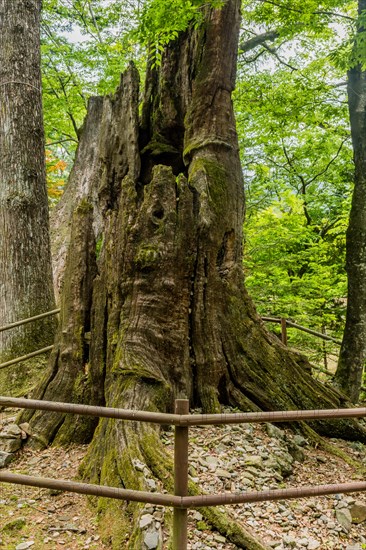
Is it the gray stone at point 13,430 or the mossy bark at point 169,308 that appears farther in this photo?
the gray stone at point 13,430

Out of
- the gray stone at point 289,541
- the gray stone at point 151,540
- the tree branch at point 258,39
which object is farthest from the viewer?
the tree branch at point 258,39

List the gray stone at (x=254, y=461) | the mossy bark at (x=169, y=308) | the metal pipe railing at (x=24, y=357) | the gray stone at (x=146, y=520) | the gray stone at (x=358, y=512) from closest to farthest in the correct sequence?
the gray stone at (x=146, y=520) → the gray stone at (x=358, y=512) → the gray stone at (x=254, y=461) → the mossy bark at (x=169, y=308) → the metal pipe railing at (x=24, y=357)

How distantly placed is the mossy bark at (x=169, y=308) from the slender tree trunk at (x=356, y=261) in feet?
5.68

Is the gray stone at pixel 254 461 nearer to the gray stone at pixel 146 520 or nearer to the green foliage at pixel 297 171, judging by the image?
the gray stone at pixel 146 520

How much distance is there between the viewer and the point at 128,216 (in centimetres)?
457

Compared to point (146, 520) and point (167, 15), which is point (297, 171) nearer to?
point (167, 15)

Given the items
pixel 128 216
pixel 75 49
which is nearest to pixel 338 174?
pixel 75 49

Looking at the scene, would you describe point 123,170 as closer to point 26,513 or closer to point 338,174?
point 26,513

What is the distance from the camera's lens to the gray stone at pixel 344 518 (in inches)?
131

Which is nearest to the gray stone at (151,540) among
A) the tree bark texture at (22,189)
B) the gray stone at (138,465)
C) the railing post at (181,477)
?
the railing post at (181,477)

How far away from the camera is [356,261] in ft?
21.8

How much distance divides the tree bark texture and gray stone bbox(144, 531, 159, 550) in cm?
400

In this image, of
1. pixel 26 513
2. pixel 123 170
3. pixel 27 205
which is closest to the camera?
pixel 26 513

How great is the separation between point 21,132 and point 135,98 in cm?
209
